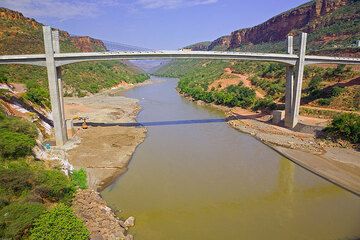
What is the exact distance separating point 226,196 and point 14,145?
1258 centimetres

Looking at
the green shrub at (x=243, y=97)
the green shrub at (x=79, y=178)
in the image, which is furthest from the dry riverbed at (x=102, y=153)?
the green shrub at (x=243, y=97)

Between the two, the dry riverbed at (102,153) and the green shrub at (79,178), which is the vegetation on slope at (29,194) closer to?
the green shrub at (79,178)

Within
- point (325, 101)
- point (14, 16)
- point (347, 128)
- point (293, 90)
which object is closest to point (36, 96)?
point (293, 90)

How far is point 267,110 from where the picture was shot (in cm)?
4394

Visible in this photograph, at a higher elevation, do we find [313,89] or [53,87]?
Answer: [53,87]

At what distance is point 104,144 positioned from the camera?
97.8 ft

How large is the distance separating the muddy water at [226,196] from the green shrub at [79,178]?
1.38m

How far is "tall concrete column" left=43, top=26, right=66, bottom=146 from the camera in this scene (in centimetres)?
2627

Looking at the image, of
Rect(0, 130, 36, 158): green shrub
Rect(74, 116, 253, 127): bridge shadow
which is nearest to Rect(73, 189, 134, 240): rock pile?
Rect(0, 130, 36, 158): green shrub

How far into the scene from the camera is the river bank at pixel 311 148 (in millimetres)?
23769

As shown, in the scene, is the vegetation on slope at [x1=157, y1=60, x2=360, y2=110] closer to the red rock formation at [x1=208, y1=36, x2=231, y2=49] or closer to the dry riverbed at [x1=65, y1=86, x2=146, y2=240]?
the dry riverbed at [x1=65, y1=86, x2=146, y2=240]

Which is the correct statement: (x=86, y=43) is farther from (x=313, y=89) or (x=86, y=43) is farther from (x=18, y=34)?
(x=313, y=89)

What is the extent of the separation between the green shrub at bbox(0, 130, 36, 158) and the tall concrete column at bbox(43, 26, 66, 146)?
8.17m

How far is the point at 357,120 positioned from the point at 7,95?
3202cm
